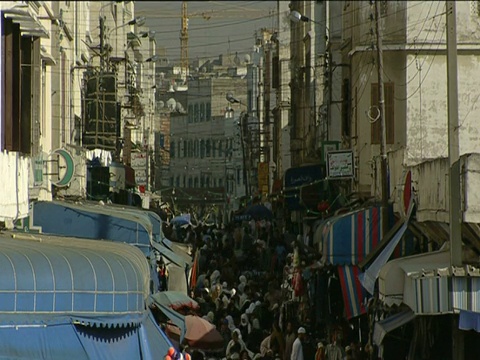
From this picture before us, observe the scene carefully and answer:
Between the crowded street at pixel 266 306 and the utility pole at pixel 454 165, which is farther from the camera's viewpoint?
the crowded street at pixel 266 306

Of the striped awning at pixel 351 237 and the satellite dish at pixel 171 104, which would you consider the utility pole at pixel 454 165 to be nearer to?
the striped awning at pixel 351 237

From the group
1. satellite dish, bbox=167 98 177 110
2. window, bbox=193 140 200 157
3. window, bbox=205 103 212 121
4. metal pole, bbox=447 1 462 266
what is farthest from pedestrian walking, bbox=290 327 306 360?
satellite dish, bbox=167 98 177 110

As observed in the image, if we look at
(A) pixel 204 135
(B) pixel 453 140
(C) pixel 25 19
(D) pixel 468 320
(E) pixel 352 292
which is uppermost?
(A) pixel 204 135

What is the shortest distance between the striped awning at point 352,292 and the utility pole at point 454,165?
570 centimetres

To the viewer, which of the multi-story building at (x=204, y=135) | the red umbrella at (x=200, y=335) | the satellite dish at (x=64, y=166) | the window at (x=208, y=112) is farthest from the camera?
the window at (x=208, y=112)

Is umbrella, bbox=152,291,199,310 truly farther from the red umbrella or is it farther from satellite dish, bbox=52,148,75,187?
satellite dish, bbox=52,148,75,187

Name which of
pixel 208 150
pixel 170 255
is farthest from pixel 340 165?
pixel 208 150

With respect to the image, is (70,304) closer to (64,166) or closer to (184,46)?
(64,166)

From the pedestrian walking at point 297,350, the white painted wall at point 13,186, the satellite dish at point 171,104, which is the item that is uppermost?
the satellite dish at point 171,104

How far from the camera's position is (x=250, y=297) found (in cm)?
2723

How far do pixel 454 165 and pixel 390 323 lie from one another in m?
2.38

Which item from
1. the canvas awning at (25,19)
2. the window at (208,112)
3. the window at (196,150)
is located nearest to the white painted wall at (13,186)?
the canvas awning at (25,19)

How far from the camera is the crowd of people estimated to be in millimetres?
19953

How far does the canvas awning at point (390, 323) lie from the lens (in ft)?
54.3
